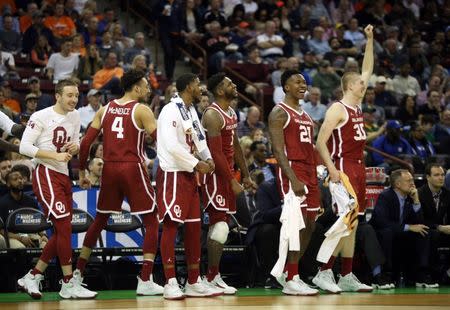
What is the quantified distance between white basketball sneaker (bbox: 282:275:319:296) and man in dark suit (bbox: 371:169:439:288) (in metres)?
2.16

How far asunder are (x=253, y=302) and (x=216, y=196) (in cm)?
148

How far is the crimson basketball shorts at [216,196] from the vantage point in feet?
39.3

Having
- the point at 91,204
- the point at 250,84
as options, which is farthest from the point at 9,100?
the point at 250,84

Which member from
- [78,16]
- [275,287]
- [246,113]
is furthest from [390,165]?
[78,16]

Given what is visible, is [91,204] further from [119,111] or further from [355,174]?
[355,174]

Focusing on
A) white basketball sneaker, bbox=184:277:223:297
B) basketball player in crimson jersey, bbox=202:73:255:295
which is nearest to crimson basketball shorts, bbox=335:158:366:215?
basketball player in crimson jersey, bbox=202:73:255:295

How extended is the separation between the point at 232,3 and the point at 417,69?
14.4ft

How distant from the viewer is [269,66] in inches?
882

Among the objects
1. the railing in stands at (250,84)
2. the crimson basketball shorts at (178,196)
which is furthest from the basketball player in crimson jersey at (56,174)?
the railing in stands at (250,84)

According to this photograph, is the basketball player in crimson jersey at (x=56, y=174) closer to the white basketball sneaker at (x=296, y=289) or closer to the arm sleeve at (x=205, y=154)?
the arm sleeve at (x=205, y=154)

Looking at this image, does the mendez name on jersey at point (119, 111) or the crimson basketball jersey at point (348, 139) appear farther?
the crimson basketball jersey at point (348, 139)

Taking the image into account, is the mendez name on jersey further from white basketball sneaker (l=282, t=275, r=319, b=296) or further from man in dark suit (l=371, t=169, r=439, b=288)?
man in dark suit (l=371, t=169, r=439, b=288)

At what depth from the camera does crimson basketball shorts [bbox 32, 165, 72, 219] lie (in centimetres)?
1138

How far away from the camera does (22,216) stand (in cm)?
1289
